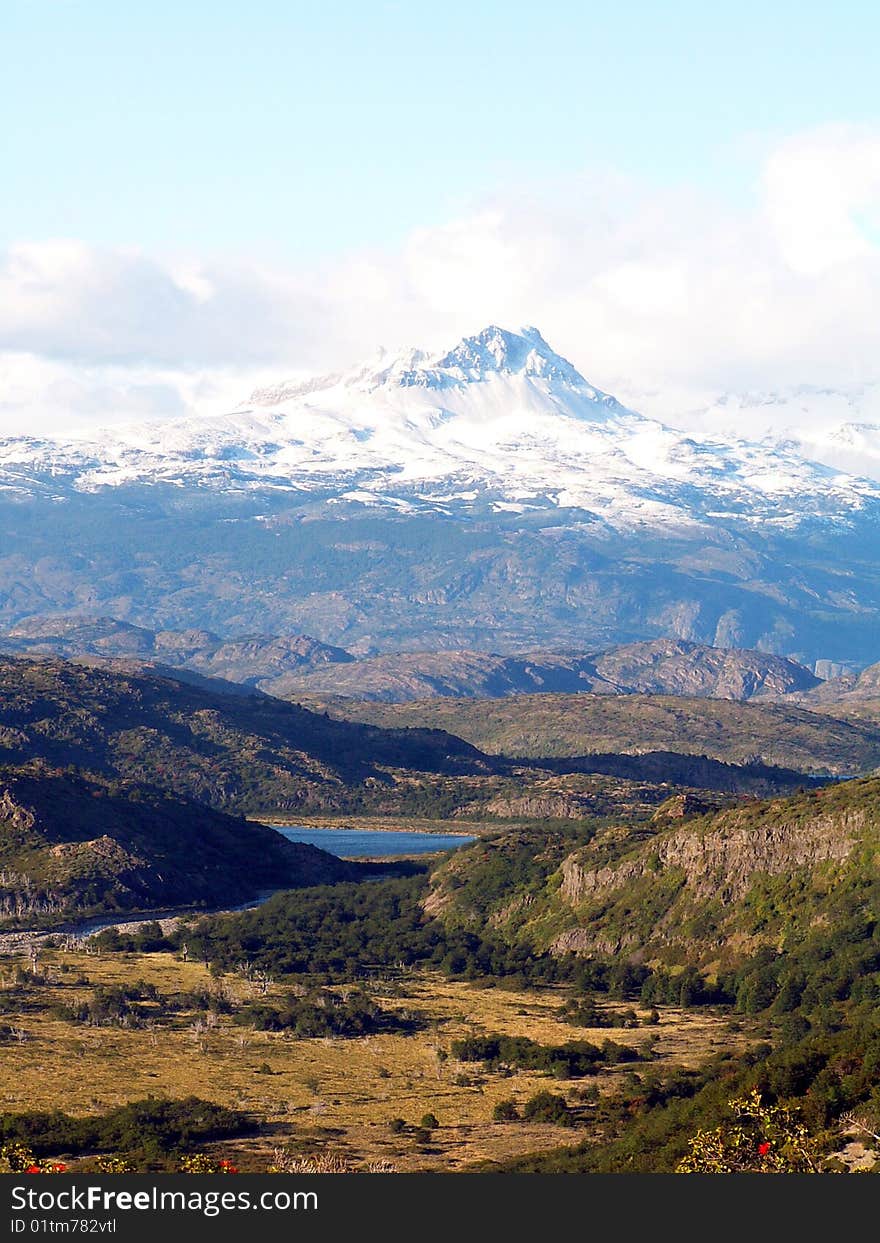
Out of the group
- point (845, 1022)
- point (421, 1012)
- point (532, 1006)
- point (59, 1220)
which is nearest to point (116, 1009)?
point (421, 1012)

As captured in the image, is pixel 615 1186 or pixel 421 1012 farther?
pixel 421 1012

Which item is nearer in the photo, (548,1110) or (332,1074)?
(548,1110)

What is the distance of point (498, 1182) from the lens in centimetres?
7038

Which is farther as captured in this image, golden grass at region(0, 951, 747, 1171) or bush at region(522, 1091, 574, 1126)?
bush at region(522, 1091, 574, 1126)

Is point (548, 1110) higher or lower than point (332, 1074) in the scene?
higher

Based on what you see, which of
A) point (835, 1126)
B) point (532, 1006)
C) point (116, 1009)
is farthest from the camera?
point (532, 1006)

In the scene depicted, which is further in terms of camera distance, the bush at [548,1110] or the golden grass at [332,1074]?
the bush at [548,1110]

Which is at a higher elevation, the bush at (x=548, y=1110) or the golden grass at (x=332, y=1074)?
the bush at (x=548, y=1110)

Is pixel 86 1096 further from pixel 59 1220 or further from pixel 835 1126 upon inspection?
pixel 59 1220

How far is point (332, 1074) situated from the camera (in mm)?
154250

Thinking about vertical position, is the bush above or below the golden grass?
above

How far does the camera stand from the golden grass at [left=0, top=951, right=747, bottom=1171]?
127750 millimetres

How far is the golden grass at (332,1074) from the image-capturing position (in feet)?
419

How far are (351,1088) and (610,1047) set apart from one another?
29.1 metres
